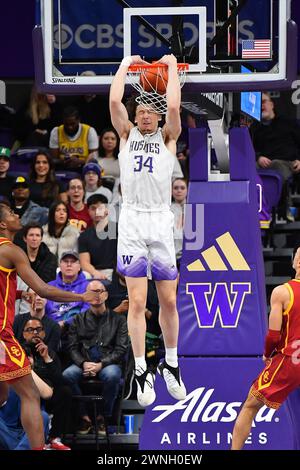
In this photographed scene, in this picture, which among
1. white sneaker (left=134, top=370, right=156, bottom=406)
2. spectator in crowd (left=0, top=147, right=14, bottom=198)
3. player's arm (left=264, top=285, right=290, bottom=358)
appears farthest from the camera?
spectator in crowd (left=0, top=147, right=14, bottom=198)

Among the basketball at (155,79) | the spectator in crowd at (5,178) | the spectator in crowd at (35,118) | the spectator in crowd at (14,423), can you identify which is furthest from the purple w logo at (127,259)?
the spectator in crowd at (35,118)

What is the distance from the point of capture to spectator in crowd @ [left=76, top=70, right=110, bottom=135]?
1719 cm

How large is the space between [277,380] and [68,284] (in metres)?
3.37

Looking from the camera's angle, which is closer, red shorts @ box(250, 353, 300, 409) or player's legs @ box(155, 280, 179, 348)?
player's legs @ box(155, 280, 179, 348)

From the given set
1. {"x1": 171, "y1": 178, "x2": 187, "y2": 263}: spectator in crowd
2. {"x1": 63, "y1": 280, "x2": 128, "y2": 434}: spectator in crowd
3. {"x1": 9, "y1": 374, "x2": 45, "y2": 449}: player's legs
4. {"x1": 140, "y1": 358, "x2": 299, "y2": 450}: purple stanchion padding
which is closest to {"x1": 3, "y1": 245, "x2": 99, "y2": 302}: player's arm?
{"x1": 9, "y1": 374, "x2": 45, "y2": 449}: player's legs

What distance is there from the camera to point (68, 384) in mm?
12742

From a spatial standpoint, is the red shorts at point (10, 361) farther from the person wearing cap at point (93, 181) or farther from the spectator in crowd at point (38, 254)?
the person wearing cap at point (93, 181)

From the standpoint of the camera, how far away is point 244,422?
10742 mm

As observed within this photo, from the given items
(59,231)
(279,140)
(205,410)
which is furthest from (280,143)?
(205,410)

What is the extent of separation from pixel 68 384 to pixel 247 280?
2.30m

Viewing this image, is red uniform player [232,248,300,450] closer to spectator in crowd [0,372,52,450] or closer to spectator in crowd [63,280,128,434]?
spectator in crowd [0,372,52,450]

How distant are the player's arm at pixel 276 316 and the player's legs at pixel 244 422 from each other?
431 mm

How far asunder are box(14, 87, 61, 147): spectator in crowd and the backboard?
5122 mm
